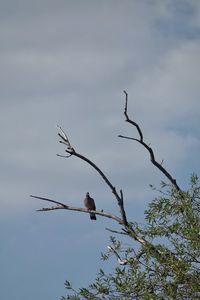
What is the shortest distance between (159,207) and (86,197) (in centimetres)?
737

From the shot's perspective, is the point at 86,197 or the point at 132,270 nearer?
the point at 132,270

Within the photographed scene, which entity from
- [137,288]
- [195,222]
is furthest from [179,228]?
[137,288]

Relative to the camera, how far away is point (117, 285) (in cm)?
1033

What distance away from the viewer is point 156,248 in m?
10.5

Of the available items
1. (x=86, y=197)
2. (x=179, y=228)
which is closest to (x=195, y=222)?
(x=179, y=228)

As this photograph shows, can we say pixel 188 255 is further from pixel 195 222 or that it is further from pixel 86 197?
pixel 86 197

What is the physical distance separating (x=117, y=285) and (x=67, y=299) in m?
1.03

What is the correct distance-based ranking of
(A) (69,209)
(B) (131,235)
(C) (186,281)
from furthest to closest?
1. (A) (69,209)
2. (B) (131,235)
3. (C) (186,281)

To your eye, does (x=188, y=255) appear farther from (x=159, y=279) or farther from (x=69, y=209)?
(x=69, y=209)

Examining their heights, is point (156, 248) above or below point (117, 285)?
above

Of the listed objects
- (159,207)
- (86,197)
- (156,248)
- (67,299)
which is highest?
(86,197)

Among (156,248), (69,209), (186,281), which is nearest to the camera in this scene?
(186,281)

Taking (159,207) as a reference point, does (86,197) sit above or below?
above

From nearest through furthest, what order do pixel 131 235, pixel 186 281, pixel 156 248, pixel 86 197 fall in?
1. pixel 186 281
2. pixel 156 248
3. pixel 131 235
4. pixel 86 197
